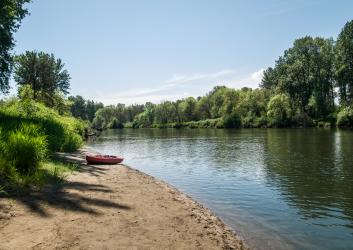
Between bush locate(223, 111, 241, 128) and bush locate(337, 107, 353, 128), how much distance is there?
157ft

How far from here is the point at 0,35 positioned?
133 ft

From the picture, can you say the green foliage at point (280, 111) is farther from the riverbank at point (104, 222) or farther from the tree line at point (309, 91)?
the riverbank at point (104, 222)

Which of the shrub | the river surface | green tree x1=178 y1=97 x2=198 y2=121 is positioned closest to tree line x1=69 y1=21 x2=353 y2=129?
green tree x1=178 y1=97 x2=198 y2=121

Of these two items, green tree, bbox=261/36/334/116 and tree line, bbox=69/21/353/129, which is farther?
green tree, bbox=261/36/334/116

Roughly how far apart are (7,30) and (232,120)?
106 metres

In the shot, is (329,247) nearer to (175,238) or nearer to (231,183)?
(175,238)

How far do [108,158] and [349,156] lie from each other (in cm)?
2364

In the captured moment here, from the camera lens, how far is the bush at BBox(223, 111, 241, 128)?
456ft

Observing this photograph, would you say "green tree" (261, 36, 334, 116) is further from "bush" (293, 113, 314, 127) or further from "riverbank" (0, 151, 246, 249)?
"riverbank" (0, 151, 246, 249)

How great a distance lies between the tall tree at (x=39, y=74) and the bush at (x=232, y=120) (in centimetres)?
7274

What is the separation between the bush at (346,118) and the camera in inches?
3617

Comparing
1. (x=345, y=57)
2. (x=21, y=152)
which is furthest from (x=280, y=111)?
(x=21, y=152)

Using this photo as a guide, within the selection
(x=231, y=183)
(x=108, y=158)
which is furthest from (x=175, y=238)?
(x=108, y=158)

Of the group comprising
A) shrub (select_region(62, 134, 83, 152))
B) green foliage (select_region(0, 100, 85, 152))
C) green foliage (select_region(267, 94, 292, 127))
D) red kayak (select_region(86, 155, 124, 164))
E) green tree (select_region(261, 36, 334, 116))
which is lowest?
red kayak (select_region(86, 155, 124, 164))
